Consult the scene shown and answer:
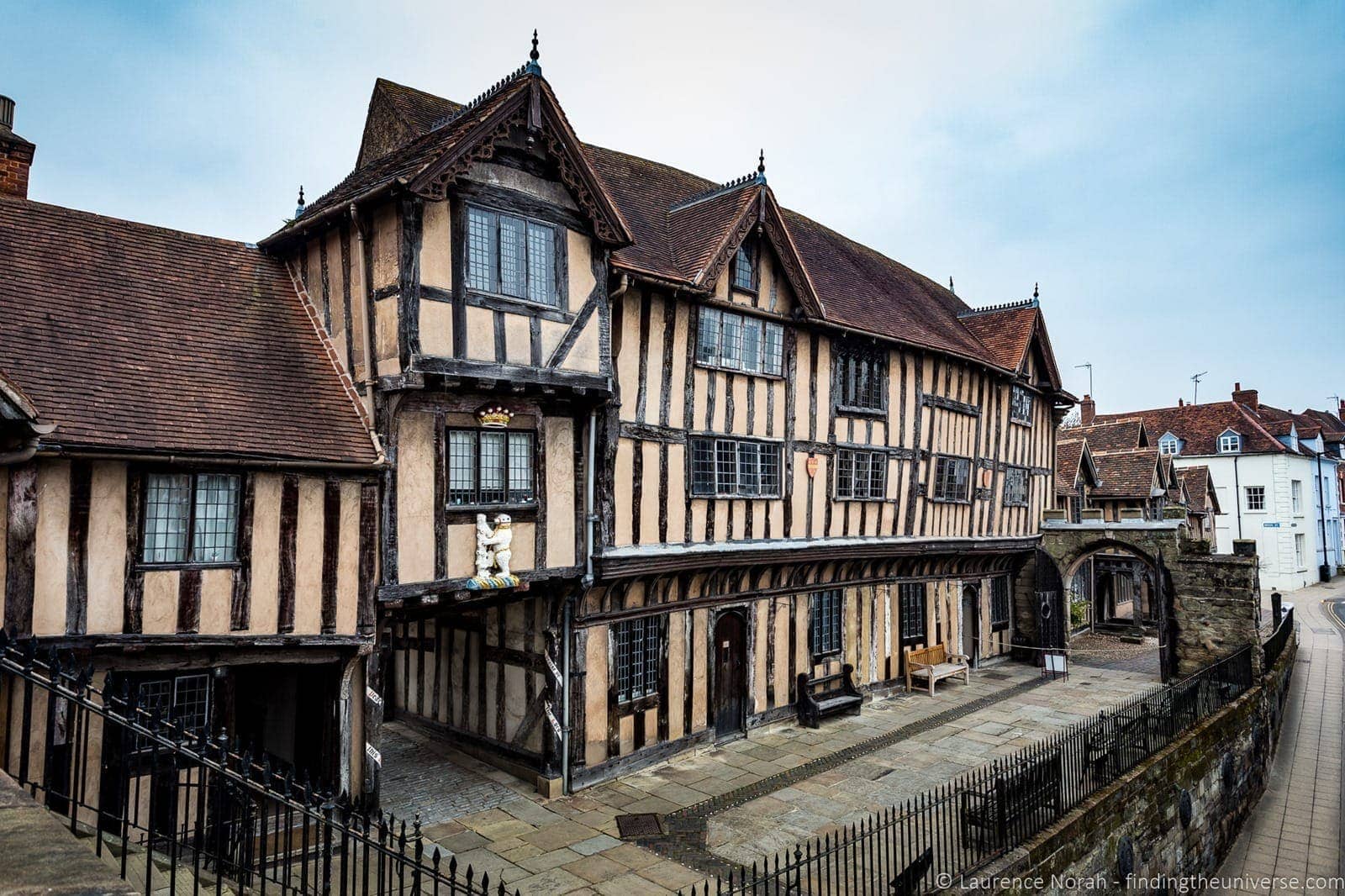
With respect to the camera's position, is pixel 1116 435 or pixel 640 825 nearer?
pixel 640 825

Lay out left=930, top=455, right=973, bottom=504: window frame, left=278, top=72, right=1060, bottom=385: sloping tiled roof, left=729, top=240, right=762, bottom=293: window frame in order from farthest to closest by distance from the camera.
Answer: left=930, top=455, right=973, bottom=504: window frame, left=729, top=240, right=762, bottom=293: window frame, left=278, top=72, right=1060, bottom=385: sloping tiled roof

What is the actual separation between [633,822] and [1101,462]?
2884cm

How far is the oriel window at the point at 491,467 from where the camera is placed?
37.2ft

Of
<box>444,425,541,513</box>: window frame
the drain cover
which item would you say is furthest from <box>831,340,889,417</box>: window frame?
the drain cover

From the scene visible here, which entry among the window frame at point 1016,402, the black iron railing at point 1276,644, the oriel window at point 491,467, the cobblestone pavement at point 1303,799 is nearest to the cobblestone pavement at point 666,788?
the cobblestone pavement at point 1303,799

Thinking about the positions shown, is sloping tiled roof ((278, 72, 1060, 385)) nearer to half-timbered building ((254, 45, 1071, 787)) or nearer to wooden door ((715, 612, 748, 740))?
half-timbered building ((254, 45, 1071, 787))

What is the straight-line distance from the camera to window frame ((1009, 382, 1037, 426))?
77.4 ft

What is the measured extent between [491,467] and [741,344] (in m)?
5.81

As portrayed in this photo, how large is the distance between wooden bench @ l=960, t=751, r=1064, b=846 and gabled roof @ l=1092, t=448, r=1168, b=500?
2400 centimetres

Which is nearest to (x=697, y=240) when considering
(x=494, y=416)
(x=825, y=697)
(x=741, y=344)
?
(x=741, y=344)

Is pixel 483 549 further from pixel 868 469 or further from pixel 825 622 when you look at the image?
pixel 868 469

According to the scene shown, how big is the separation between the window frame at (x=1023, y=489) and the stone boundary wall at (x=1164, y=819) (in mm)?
7197

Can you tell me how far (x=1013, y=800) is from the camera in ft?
32.5

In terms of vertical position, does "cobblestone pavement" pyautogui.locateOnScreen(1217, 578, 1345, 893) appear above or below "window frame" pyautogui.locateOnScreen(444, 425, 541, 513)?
below
